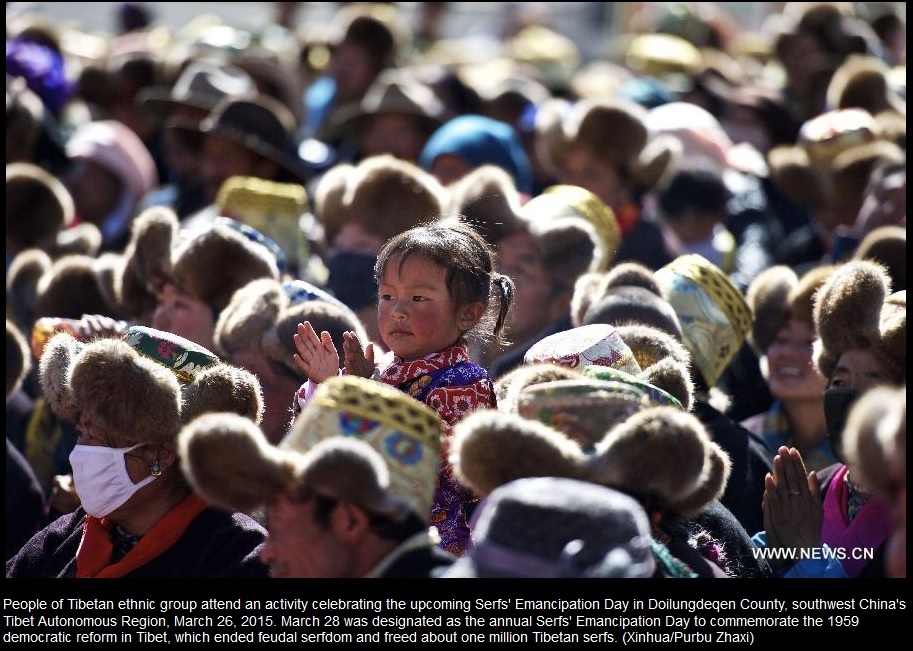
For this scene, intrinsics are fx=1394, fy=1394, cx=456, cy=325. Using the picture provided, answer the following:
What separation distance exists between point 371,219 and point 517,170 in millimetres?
1770

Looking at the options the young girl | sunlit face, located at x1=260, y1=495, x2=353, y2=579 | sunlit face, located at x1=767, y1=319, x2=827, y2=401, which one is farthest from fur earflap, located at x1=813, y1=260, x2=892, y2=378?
sunlit face, located at x1=260, y1=495, x2=353, y2=579

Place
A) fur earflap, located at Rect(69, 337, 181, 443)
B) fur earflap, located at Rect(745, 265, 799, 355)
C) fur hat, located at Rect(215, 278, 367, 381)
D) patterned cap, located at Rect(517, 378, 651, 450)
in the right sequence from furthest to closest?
1. fur earflap, located at Rect(745, 265, 799, 355)
2. fur hat, located at Rect(215, 278, 367, 381)
3. fur earflap, located at Rect(69, 337, 181, 443)
4. patterned cap, located at Rect(517, 378, 651, 450)

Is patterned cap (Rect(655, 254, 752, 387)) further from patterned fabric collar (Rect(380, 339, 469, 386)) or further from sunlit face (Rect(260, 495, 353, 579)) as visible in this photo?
sunlit face (Rect(260, 495, 353, 579))

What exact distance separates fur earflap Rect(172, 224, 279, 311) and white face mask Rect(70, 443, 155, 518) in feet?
5.26

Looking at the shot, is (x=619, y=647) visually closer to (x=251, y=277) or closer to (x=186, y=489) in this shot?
(x=186, y=489)

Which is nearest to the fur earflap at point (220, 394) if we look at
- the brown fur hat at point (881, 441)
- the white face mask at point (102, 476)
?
the white face mask at point (102, 476)

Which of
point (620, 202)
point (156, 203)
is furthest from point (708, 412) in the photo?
point (156, 203)

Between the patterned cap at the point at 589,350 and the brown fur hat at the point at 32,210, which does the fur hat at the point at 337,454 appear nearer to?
the patterned cap at the point at 589,350

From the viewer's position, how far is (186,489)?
3766mm

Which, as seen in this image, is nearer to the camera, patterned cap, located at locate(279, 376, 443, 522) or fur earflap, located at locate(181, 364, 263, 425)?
patterned cap, located at locate(279, 376, 443, 522)

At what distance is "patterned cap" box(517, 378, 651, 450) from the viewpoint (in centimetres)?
308

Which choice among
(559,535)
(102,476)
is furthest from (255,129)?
(559,535)

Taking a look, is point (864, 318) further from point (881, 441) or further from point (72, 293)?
point (72, 293)

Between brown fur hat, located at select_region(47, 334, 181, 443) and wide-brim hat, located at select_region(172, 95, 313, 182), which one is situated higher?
wide-brim hat, located at select_region(172, 95, 313, 182)
